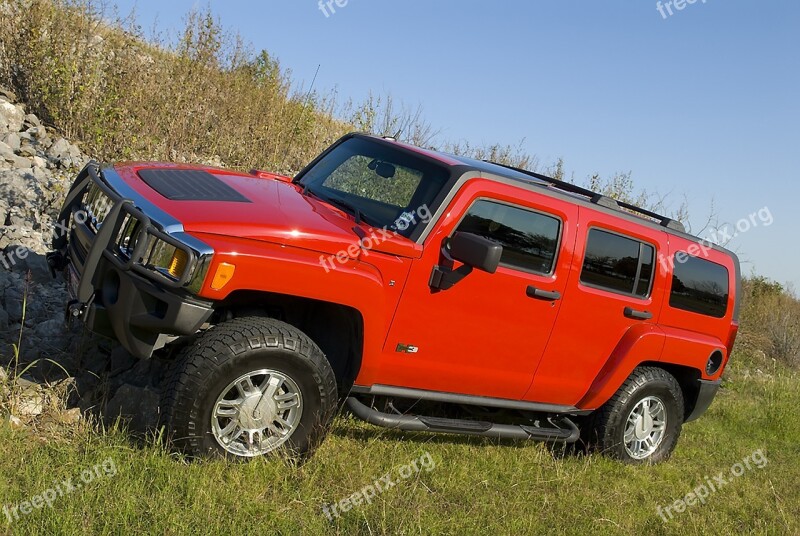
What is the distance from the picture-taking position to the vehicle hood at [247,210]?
3.89m

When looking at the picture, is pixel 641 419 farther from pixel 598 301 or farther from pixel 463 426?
pixel 463 426

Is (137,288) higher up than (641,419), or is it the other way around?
(137,288)

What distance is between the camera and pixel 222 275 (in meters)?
3.73

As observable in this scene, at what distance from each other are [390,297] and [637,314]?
7.09 ft

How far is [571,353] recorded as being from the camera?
210 inches

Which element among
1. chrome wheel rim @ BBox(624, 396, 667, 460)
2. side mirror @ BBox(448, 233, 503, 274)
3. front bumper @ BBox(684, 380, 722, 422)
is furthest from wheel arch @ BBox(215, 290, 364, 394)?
front bumper @ BBox(684, 380, 722, 422)

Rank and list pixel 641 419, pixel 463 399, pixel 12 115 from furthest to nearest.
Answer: pixel 12 115 < pixel 641 419 < pixel 463 399

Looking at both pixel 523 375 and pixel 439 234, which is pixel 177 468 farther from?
pixel 523 375

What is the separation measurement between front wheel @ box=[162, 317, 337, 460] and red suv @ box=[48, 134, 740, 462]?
0.01 m

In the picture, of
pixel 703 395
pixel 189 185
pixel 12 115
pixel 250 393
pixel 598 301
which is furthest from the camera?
pixel 12 115

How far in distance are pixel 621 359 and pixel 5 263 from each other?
4629 millimetres

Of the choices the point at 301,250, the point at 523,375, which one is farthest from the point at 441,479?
the point at 301,250

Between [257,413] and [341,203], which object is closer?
[257,413]

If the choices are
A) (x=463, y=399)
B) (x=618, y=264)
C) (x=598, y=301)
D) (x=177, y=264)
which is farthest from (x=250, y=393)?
(x=618, y=264)
